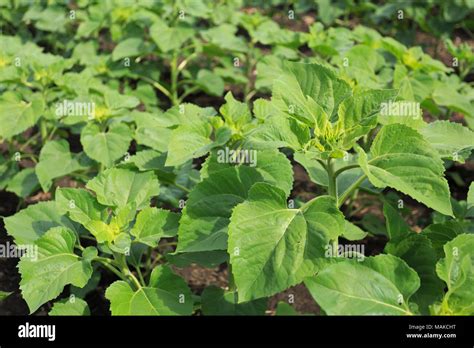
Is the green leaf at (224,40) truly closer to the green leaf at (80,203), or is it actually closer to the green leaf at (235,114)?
the green leaf at (235,114)

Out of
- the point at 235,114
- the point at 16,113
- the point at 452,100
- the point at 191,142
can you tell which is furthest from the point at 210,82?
the point at 191,142

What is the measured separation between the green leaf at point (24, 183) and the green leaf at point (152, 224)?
4.87ft

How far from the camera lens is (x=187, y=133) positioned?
3.30 m

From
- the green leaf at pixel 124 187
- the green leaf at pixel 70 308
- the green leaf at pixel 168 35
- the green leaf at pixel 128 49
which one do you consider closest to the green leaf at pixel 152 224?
the green leaf at pixel 124 187

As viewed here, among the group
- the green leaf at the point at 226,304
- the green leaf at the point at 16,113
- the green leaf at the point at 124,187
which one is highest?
the green leaf at the point at 16,113

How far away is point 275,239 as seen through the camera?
2.57 m

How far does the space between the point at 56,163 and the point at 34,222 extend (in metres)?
0.93

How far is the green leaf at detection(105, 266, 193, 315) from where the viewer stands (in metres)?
2.84

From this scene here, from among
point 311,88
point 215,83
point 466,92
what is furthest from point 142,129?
point 466,92

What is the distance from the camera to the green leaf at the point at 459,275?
2.47 metres

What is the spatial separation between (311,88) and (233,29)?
3.28 meters

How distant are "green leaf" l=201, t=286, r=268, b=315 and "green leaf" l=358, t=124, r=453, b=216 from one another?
859 millimetres

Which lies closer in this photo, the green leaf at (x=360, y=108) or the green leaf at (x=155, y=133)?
the green leaf at (x=360, y=108)

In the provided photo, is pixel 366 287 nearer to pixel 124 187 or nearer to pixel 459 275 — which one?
pixel 459 275
